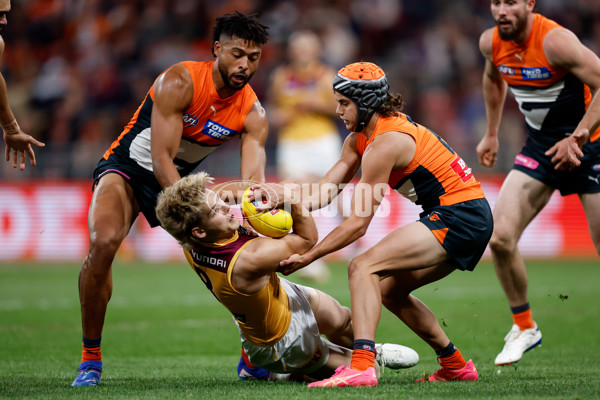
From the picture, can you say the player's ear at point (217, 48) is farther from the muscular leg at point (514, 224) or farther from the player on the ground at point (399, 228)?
the muscular leg at point (514, 224)

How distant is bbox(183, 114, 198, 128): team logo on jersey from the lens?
18.6ft

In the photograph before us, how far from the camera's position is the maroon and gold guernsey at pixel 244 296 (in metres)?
4.68

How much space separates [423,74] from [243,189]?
1196 cm

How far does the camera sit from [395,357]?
205 inches

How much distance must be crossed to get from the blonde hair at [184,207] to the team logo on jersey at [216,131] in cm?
118

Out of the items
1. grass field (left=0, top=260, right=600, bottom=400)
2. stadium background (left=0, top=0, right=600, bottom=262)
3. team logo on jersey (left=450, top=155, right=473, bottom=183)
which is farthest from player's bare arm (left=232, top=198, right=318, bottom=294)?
stadium background (left=0, top=0, right=600, bottom=262)

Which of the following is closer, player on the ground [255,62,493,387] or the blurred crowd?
player on the ground [255,62,493,387]

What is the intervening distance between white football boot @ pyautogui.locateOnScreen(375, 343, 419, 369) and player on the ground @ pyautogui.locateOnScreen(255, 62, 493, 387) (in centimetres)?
17

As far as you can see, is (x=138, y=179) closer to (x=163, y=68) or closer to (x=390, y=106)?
(x=390, y=106)

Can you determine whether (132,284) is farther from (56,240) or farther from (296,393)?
(296,393)

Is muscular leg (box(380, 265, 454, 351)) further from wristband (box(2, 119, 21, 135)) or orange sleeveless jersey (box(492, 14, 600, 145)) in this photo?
wristband (box(2, 119, 21, 135))

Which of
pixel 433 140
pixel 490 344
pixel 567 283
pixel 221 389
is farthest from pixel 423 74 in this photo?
pixel 221 389

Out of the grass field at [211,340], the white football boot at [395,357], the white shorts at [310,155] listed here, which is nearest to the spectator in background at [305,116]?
the white shorts at [310,155]

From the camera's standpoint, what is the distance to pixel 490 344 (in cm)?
697
